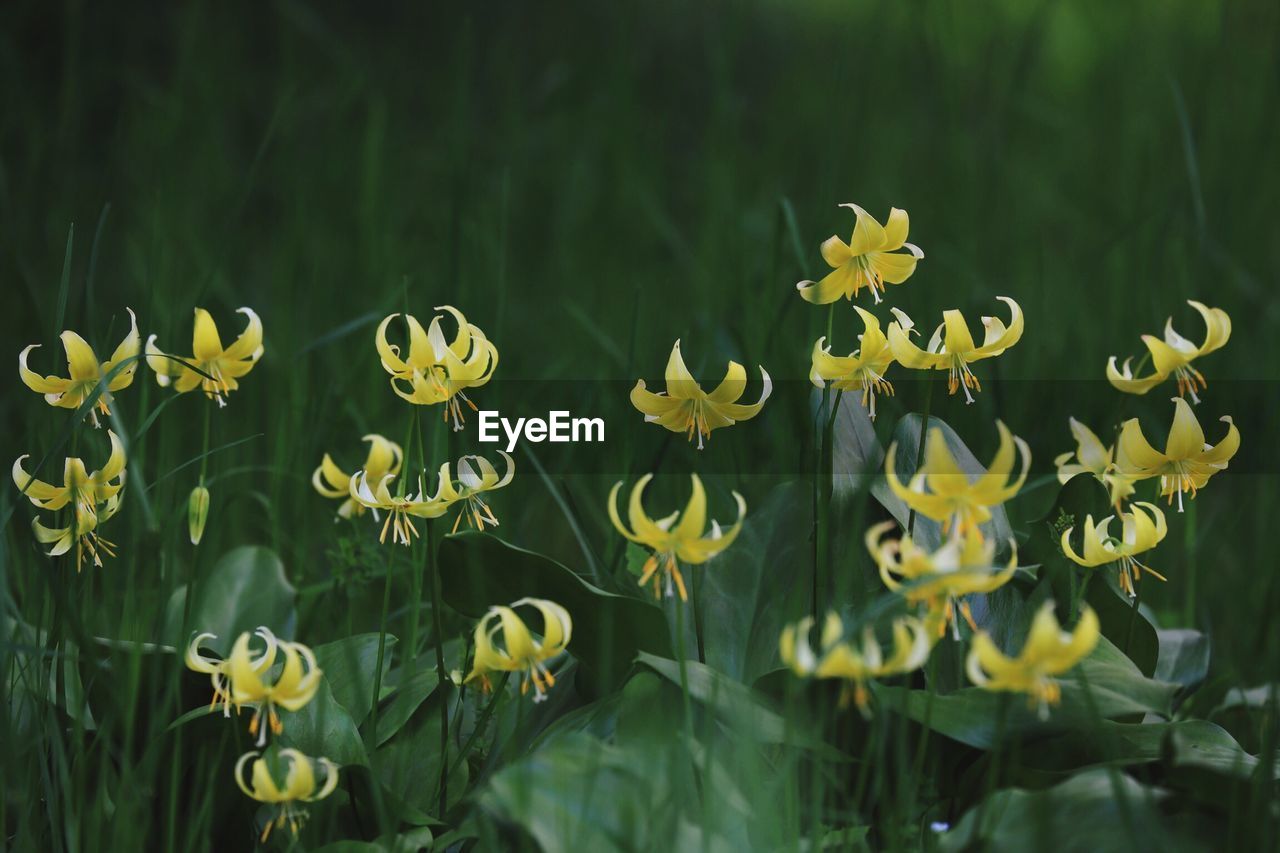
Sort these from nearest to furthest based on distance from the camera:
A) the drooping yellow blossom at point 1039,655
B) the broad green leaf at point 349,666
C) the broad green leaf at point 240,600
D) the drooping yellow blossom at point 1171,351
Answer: the drooping yellow blossom at point 1039,655 → the drooping yellow blossom at point 1171,351 → the broad green leaf at point 349,666 → the broad green leaf at point 240,600

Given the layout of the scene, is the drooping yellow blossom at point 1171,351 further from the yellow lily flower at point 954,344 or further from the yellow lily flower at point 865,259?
the yellow lily flower at point 865,259

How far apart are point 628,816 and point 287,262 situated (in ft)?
7.27

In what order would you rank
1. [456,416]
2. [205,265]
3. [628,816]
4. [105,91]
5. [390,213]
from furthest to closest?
[105,91]
[390,213]
[205,265]
[456,416]
[628,816]

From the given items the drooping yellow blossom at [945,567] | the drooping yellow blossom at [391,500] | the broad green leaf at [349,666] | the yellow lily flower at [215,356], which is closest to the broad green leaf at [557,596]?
the drooping yellow blossom at [391,500]

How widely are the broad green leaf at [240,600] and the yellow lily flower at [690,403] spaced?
0.69 metres

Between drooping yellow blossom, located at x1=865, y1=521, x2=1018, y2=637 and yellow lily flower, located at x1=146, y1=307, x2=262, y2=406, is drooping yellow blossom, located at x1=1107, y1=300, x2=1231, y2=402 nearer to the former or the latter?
drooping yellow blossom, located at x1=865, y1=521, x2=1018, y2=637

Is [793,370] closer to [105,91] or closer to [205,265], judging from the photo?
[205,265]

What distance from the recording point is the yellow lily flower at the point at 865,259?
121 cm

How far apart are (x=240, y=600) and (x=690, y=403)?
793 millimetres

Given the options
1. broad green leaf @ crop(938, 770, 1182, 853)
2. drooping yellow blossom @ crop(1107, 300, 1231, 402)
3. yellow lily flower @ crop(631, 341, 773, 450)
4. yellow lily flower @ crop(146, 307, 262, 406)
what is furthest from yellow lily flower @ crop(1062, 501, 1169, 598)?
yellow lily flower @ crop(146, 307, 262, 406)

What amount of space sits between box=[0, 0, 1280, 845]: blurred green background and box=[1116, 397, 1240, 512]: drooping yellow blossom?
6.7 inches

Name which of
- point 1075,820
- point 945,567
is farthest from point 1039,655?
point 1075,820

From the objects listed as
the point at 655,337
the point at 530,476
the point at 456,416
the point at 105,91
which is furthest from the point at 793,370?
the point at 105,91

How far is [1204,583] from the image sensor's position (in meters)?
2.26
